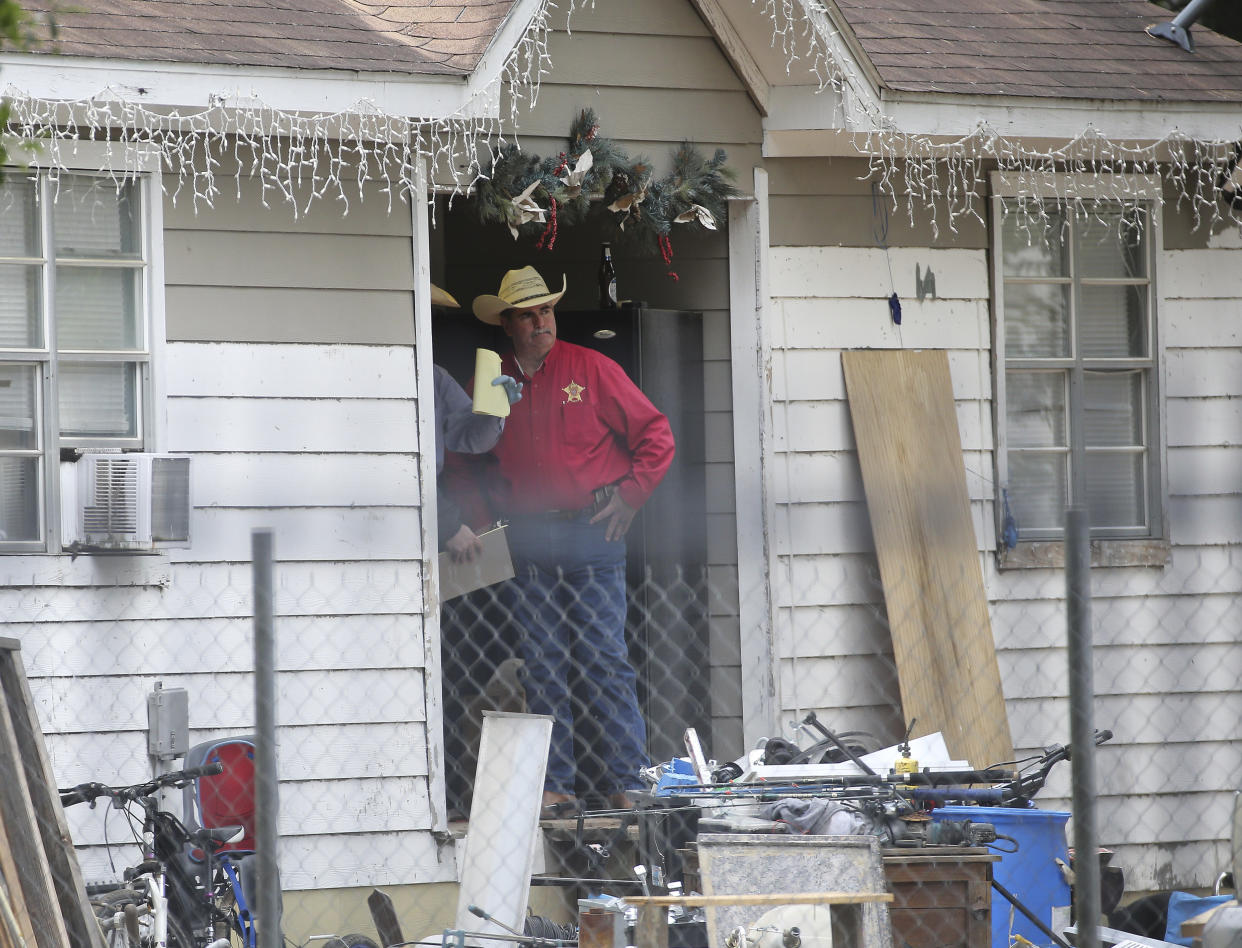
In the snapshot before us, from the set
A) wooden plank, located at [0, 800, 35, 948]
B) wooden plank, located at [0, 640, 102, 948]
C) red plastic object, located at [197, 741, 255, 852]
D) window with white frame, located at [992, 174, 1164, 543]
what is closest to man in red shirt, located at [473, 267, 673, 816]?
red plastic object, located at [197, 741, 255, 852]

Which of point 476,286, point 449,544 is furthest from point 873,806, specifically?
point 476,286

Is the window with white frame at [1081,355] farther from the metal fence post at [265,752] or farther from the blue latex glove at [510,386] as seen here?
the metal fence post at [265,752]

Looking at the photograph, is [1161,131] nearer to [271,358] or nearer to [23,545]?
[271,358]

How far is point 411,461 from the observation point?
6.09 m

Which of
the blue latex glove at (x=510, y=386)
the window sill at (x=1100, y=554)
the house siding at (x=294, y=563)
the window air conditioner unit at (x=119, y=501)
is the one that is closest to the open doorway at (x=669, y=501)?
the blue latex glove at (x=510, y=386)

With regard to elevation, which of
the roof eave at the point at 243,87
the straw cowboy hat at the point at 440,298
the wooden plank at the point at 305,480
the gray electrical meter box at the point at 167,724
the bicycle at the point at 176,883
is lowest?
the bicycle at the point at 176,883

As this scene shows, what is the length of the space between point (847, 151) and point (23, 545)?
3779mm

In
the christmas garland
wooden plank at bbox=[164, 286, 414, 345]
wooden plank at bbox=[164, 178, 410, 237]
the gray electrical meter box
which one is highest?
the christmas garland

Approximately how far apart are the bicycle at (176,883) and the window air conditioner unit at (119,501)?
98 cm

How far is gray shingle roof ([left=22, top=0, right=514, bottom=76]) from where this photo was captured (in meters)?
5.55

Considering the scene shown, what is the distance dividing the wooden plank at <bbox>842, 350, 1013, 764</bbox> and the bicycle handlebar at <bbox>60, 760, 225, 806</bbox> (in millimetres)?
2863

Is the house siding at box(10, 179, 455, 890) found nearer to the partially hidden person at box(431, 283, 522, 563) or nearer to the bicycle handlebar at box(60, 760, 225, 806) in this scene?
the partially hidden person at box(431, 283, 522, 563)

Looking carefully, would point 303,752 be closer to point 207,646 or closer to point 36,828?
point 207,646

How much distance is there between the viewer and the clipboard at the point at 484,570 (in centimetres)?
636
